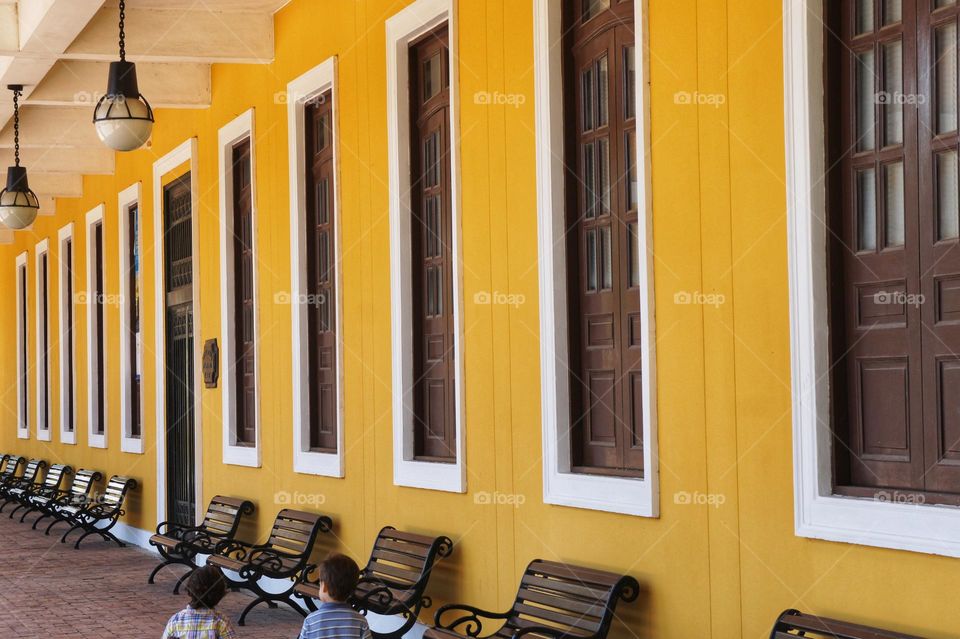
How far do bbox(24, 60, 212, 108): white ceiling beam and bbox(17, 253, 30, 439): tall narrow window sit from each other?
39.0 feet

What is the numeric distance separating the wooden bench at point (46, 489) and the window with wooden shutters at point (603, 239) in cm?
1292

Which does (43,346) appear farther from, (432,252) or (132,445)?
(432,252)

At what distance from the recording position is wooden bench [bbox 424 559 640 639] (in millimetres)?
6184

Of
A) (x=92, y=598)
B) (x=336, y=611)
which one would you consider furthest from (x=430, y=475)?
(x=92, y=598)

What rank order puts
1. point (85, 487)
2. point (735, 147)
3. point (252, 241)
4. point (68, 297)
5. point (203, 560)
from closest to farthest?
point (735, 147) < point (252, 241) < point (203, 560) < point (85, 487) < point (68, 297)

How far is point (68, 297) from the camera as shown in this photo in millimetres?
20500

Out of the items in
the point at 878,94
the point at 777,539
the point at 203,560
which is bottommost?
the point at 203,560

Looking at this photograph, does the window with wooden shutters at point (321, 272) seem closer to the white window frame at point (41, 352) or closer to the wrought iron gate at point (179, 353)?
the wrought iron gate at point (179, 353)

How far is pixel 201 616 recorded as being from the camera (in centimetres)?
582

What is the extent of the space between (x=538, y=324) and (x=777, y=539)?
2.25 meters

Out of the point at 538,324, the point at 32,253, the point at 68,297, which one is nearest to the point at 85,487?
the point at 68,297

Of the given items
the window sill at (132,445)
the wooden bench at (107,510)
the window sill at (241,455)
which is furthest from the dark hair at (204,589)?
the window sill at (132,445)

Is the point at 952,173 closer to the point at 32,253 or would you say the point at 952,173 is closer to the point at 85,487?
the point at 85,487

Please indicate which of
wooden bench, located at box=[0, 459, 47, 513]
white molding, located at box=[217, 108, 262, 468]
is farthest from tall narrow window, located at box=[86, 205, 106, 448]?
white molding, located at box=[217, 108, 262, 468]
